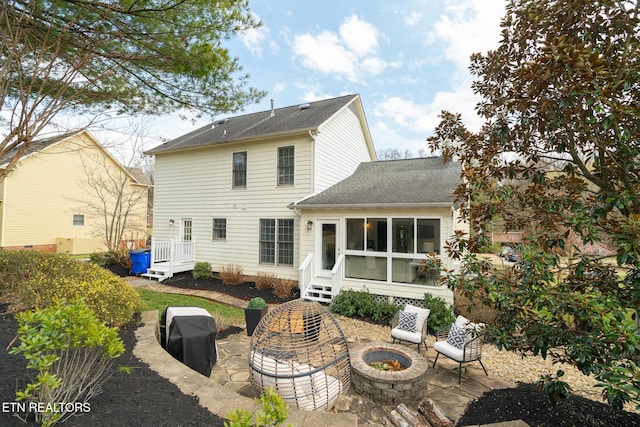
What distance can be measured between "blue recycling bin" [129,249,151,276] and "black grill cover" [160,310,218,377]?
29.5 ft

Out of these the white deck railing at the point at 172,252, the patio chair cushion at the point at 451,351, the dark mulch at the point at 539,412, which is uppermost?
the white deck railing at the point at 172,252

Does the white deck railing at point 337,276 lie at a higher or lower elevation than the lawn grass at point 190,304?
higher

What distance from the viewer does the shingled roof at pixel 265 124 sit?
34.9 feet

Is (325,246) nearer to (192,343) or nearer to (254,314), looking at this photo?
(254,314)

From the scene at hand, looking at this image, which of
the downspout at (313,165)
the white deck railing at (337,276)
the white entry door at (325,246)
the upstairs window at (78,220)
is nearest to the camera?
the white deck railing at (337,276)

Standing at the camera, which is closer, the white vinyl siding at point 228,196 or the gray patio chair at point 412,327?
the gray patio chair at point 412,327

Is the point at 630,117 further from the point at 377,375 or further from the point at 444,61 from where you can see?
the point at 444,61

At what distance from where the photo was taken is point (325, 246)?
31.3ft

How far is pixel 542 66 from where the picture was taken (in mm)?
2637

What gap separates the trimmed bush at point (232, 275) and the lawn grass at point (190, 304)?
5.80ft

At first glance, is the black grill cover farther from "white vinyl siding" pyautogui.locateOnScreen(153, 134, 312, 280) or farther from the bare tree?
the bare tree

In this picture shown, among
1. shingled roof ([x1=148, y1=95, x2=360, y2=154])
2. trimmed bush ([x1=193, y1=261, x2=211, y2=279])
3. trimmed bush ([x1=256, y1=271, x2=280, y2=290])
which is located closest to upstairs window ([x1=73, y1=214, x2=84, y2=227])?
shingled roof ([x1=148, y1=95, x2=360, y2=154])

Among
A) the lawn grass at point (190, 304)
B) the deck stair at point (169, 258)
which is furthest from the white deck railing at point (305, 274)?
the deck stair at point (169, 258)

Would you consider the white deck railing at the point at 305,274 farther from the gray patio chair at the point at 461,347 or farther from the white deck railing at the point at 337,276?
the gray patio chair at the point at 461,347
